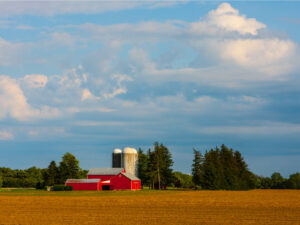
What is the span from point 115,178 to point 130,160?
16649mm

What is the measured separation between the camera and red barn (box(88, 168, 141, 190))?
102625mm

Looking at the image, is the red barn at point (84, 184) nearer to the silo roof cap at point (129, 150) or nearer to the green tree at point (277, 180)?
the silo roof cap at point (129, 150)

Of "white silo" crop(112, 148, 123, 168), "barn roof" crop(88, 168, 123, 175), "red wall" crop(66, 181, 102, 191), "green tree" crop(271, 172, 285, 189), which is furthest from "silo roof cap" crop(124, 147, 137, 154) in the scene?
"green tree" crop(271, 172, 285, 189)

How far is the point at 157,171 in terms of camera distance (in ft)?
371

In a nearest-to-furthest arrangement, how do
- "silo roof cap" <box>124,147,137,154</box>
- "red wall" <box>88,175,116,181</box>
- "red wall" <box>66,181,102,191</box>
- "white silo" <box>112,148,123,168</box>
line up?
"red wall" <box>66,181,102,191</box> < "red wall" <box>88,175,116,181</box> < "silo roof cap" <box>124,147,137,154</box> < "white silo" <box>112,148,123,168</box>

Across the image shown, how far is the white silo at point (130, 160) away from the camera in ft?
392

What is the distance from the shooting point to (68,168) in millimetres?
111625

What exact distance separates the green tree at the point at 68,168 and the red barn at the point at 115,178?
5.33 metres

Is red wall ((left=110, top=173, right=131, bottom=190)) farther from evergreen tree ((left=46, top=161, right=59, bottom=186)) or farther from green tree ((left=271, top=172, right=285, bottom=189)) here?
green tree ((left=271, top=172, right=285, bottom=189))

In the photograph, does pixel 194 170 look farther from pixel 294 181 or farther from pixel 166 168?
pixel 294 181

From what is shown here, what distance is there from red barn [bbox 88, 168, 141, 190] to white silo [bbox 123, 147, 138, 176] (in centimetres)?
1060

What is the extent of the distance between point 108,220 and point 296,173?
373ft

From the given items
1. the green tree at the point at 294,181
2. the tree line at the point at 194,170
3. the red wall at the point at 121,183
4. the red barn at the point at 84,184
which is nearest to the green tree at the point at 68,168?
the tree line at the point at 194,170

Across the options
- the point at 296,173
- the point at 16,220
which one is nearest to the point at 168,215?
the point at 16,220
